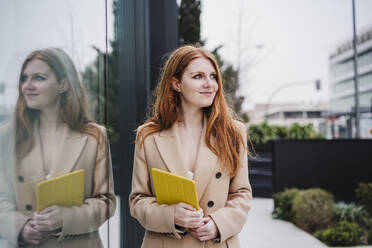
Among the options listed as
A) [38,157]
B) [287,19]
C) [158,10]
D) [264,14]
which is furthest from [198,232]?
[287,19]

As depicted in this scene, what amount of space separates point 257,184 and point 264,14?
4.08 metres

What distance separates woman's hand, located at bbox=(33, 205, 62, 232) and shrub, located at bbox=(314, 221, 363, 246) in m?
4.55

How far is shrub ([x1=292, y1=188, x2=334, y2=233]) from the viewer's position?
5562mm

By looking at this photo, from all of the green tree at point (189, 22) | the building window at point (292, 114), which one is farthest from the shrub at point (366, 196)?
the building window at point (292, 114)

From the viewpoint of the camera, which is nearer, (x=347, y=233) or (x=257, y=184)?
(x=347, y=233)

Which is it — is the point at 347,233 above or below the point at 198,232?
below

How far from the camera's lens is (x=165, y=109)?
173cm

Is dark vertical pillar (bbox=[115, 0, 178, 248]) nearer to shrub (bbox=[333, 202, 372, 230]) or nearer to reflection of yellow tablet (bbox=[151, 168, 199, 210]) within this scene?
reflection of yellow tablet (bbox=[151, 168, 199, 210])

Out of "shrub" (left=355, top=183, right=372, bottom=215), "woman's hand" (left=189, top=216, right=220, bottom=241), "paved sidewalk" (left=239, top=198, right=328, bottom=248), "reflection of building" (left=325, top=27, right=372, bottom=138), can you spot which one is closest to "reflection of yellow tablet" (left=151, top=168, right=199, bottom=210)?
"woman's hand" (left=189, top=216, right=220, bottom=241)

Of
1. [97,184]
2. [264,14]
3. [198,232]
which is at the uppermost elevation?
[264,14]

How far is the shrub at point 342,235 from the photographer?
4.74m

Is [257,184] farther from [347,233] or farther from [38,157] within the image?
[38,157]

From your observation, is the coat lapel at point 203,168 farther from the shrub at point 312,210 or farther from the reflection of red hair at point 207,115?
the shrub at point 312,210

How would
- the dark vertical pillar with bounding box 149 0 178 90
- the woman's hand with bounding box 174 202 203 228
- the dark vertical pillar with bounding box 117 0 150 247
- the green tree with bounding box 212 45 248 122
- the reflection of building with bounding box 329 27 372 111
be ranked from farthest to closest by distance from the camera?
the reflection of building with bounding box 329 27 372 111 < the green tree with bounding box 212 45 248 122 < the dark vertical pillar with bounding box 149 0 178 90 < the dark vertical pillar with bounding box 117 0 150 247 < the woman's hand with bounding box 174 202 203 228
